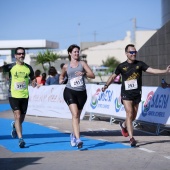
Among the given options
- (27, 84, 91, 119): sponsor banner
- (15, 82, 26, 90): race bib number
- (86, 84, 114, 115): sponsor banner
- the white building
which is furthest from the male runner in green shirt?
the white building

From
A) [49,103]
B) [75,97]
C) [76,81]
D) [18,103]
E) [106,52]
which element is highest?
[106,52]

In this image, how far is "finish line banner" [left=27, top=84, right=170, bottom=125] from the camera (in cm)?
1274

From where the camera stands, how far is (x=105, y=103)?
15.9 meters

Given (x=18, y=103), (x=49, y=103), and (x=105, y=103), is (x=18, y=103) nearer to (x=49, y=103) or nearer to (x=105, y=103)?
(x=105, y=103)

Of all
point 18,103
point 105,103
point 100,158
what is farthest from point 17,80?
point 105,103

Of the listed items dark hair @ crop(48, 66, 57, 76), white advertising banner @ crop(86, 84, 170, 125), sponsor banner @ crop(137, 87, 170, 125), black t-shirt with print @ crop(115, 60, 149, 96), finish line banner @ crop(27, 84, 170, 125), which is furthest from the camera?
dark hair @ crop(48, 66, 57, 76)

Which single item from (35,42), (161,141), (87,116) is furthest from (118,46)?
(161,141)

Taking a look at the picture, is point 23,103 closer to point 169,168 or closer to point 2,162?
point 2,162

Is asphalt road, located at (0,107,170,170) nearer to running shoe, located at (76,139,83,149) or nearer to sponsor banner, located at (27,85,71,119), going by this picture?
running shoe, located at (76,139,83,149)

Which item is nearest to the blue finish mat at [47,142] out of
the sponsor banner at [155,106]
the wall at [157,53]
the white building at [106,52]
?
the sponsor banner at [155,106]

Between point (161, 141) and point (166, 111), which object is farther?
point (166, 111)

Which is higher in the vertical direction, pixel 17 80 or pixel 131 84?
pixel 17 80

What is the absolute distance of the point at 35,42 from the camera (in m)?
39.6

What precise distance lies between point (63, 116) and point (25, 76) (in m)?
7.89
